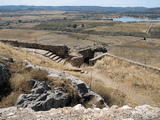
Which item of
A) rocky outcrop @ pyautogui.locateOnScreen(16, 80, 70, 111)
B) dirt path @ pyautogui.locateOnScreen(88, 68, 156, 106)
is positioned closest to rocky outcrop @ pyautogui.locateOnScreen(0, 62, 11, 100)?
rocky outcrop @ pyautogui.locateOnScreen(16, 80, 70, 111)

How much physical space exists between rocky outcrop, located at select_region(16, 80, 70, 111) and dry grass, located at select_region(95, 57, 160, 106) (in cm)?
518

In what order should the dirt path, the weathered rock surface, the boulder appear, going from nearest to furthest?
the weathered rock surface → the boulder → the dirt path

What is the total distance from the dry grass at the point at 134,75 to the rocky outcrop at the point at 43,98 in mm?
5184

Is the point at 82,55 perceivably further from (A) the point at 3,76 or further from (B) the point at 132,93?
(A) the point at 3,76

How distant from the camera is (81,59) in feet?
45.1

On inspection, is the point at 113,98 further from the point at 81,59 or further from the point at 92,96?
the point at 81,59

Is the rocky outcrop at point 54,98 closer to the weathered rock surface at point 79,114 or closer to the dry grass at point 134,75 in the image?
the weathered rock surface at point 79,114

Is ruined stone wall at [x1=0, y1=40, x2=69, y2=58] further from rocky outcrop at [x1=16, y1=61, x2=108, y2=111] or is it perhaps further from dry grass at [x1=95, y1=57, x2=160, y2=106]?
rocky outcrop at [x1=16, y1=61, x2=108, y2=111]

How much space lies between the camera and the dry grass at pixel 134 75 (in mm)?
9055

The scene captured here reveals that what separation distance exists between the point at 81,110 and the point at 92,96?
174 cm

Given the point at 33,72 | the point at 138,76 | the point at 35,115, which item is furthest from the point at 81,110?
the point at 138,76

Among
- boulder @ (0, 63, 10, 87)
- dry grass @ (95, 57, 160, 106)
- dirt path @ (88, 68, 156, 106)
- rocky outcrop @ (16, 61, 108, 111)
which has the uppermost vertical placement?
boulder @ (0, 63, 10, 87)

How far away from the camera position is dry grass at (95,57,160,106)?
9055 millimetres

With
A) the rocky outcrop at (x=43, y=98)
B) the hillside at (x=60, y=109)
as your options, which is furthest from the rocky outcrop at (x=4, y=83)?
the rocky outcrop at (x=43, y=98)
